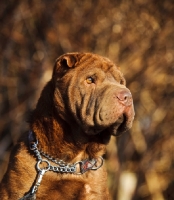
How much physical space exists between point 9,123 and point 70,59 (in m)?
5.30

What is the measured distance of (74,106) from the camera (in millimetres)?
4184

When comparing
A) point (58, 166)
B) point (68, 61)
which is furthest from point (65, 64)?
point (58, 166)

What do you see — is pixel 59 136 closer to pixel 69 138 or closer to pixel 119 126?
pixel 69 138

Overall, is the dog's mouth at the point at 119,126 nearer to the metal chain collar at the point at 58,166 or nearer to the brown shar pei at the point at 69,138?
the brown shar pei at the point at 69,138

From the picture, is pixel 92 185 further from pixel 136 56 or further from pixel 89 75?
pixel 136 56

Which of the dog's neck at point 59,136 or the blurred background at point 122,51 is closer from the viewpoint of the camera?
the dog's neck at point 59,136

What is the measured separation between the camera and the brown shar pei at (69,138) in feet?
13.6

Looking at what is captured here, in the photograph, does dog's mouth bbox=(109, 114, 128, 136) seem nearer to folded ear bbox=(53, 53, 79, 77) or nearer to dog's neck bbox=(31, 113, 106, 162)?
dog's neck bbox=(31, 113, 106, 162)

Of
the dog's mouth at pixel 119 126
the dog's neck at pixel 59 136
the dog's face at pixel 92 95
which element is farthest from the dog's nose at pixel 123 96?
the dog's neck at pixel 59 136

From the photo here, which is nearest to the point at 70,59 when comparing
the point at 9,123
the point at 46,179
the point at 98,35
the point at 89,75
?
the point at 89,75

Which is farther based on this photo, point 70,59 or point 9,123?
point 9,123

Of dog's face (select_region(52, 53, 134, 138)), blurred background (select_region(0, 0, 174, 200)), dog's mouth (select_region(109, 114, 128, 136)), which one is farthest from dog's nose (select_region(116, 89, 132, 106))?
blurred background (select_region(0, 0, 174, 200))

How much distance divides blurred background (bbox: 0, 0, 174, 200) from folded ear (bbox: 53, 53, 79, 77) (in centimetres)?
435

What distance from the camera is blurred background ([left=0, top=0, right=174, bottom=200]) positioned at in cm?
873
